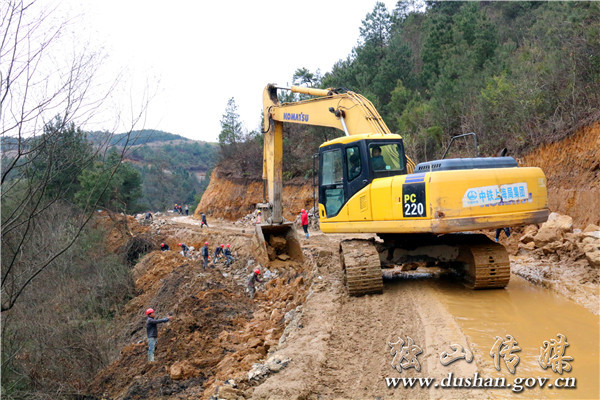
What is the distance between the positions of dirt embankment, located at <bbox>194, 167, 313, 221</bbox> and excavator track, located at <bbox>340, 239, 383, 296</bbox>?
72.2ft

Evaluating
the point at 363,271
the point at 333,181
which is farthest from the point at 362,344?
the point at 333,181

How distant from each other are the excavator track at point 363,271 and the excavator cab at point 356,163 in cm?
115

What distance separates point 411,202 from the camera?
7.61 metres

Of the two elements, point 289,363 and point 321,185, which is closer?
point 289,363

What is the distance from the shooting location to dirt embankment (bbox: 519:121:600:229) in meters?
11.9

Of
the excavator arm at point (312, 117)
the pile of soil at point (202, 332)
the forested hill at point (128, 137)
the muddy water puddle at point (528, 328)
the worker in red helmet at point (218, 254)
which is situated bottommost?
the pile of soil at point (202, 332)

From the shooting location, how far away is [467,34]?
2830 cm

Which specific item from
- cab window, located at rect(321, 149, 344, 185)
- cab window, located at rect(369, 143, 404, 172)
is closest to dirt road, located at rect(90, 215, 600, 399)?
cab window, located at rect(321, 149, 344, 185)

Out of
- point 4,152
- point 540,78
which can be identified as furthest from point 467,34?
point 4,152

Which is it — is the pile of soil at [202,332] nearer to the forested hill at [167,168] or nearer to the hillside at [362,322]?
the hillside at [362,322]

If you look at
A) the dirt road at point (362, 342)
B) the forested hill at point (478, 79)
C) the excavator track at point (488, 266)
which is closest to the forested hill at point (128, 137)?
the dirt road at point (362, 342)

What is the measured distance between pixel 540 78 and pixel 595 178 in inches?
230

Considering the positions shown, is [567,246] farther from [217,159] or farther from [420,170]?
[217,159]

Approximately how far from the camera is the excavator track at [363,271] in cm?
830
